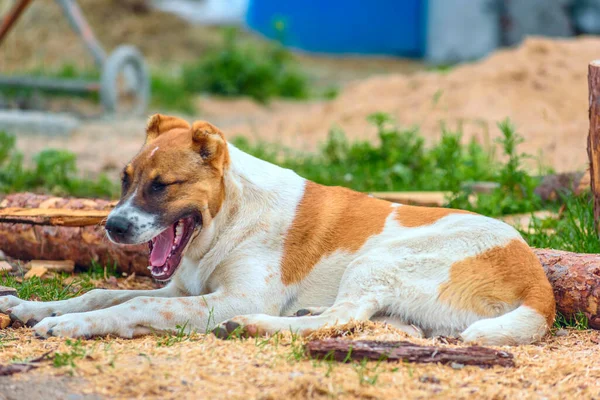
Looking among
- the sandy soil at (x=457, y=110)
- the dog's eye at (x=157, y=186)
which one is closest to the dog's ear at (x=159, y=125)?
the dog's eye at (x=157, y=186)

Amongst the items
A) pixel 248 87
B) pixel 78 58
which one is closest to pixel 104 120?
pixel 248 87

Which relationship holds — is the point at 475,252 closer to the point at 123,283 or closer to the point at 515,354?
the point at 515,354

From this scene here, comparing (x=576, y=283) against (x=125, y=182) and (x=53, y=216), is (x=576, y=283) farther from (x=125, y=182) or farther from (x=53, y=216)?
(x=53, y=216)

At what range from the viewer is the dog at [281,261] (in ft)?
13.6

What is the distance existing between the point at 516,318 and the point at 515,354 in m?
0.21

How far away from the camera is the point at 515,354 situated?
3797 millimetres

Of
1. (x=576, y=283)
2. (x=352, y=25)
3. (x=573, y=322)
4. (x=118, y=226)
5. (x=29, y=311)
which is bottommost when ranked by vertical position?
(x=573, y=322)

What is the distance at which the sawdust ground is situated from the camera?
330 cm

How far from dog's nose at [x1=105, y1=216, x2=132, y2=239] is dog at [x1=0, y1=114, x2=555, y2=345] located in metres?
0.01

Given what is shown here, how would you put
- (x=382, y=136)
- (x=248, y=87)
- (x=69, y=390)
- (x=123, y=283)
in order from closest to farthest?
(x=69, y=390), (x=123, y=283), (x=382, y=136), (x=248, y=87)

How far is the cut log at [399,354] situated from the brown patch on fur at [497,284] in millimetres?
509

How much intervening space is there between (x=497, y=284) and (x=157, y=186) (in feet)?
5.78

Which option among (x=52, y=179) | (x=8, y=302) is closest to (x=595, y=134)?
(x=8, y=302)

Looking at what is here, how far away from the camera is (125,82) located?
41.7 ft
